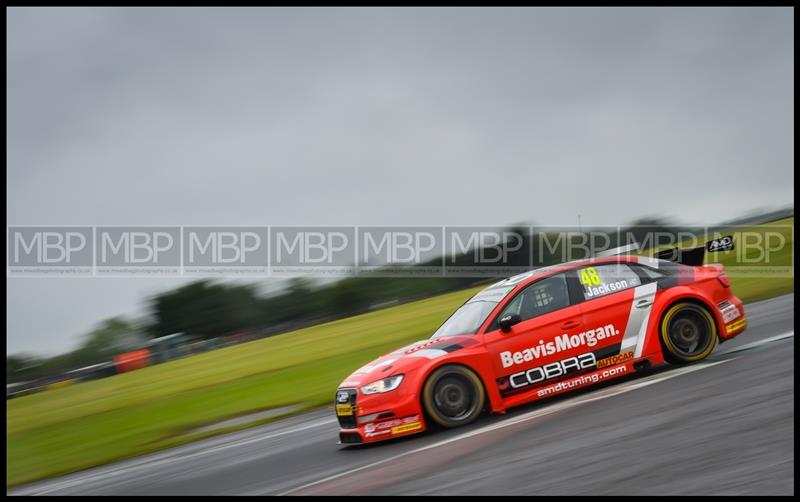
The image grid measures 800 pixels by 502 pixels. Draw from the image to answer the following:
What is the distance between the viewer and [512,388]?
26.6ft

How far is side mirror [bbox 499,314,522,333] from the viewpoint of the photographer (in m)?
8.14

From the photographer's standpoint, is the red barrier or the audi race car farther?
the red barrier

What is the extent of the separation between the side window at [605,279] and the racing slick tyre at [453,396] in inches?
64.9

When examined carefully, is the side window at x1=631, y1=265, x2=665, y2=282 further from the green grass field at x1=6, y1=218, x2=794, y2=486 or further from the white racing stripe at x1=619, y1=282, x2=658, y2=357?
the green grass field at x1=6, y1=218, x2=794, y2=486

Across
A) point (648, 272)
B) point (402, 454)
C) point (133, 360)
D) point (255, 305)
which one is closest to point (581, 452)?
point (402, 454)

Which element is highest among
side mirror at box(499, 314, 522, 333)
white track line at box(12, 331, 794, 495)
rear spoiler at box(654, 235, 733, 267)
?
rear spoiler at box(654, 235, 733, 267)

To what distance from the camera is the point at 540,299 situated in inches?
336

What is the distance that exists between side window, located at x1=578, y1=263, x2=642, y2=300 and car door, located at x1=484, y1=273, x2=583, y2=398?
0.30 metres

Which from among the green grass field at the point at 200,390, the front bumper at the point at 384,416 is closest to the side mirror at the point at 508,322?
the front bumper at the point at 384,416

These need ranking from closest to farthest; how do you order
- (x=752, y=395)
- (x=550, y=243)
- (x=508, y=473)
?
(x=508, y=473), (x=752, y=395), (x=550, y=243)

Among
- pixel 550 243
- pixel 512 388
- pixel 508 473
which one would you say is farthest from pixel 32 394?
pixel 508 473

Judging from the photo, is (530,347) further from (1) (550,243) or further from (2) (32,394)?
(2) (32,394)

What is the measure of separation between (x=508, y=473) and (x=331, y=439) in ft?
12.1

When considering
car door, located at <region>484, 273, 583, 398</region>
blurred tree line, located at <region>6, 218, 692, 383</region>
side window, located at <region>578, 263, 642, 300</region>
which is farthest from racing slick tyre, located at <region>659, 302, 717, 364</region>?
blurred tree line, located at <region>6, 218, 692, 383</region>
